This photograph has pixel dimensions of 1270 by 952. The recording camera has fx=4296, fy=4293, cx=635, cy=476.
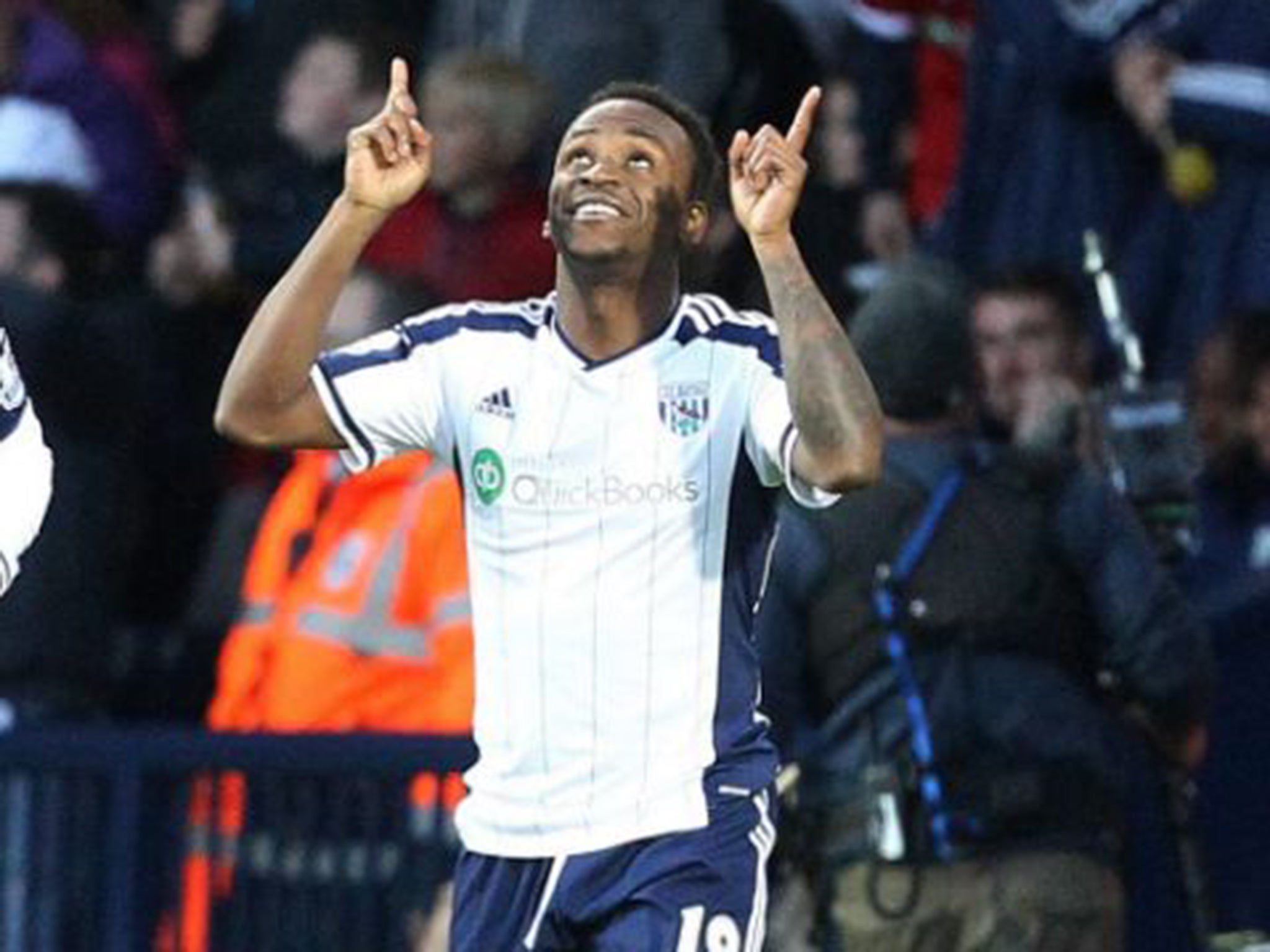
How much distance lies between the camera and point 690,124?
7.44 m

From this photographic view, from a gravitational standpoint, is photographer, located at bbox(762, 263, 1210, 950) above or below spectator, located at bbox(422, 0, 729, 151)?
below

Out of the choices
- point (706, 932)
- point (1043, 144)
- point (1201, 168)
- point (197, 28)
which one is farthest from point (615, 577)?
point (197, 28)

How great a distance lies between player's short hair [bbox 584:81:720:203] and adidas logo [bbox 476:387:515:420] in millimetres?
471

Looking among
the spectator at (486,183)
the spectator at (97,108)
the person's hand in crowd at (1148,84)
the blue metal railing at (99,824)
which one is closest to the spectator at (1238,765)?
the person's hand in crowd at (1148,84)

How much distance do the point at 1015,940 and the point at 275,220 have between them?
4.73m

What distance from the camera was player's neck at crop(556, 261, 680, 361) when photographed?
734 cm

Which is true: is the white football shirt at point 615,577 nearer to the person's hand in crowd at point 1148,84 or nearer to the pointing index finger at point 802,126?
the pointing index finger at point 802,126

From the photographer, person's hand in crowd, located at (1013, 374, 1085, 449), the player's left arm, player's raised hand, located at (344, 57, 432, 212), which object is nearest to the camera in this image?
the player's left arm

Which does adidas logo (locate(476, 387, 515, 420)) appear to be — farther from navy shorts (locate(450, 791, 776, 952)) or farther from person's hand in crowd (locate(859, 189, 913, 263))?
person's hand in crowd (locate(859, 189, 913, 263))

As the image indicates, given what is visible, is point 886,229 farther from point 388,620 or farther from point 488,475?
point 488,475

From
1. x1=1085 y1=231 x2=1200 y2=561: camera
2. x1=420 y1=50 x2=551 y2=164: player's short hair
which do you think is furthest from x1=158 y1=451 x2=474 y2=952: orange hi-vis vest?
x1=420 y1=50 x2=551 y2=164: player's short hair

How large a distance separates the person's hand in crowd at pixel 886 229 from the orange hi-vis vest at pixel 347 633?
261 centimetres

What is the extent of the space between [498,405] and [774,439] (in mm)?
505

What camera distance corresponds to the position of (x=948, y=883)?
8852 millimetres
